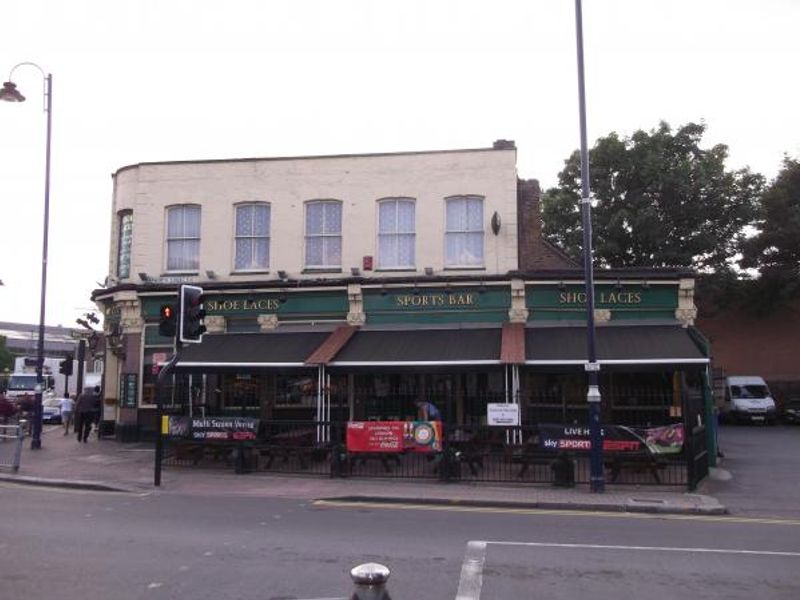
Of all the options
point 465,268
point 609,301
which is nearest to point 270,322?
point 465,268

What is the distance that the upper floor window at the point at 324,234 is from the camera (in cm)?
2041

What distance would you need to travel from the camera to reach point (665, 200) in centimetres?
3177

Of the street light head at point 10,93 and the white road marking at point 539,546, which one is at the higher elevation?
the street light head at point 10,93

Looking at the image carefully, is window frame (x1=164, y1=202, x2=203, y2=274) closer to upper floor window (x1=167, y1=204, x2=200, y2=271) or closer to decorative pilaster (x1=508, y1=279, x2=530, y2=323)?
upper floor window (x1=167, y1=204, x2=200, y2=271)

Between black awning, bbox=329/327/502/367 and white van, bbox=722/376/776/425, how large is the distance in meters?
17.6

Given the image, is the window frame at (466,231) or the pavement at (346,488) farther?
the window frame at (466,231)

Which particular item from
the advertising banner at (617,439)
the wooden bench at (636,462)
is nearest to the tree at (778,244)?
the advertising banner at (617,439)

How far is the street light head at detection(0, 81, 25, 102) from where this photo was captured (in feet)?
57.3

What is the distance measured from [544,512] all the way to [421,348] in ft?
21.9

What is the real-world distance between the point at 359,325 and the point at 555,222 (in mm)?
17393

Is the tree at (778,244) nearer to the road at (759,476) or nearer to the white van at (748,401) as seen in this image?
the white van at (748,401)

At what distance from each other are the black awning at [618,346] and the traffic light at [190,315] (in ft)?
23.3

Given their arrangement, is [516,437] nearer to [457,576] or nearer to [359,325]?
[359,325]

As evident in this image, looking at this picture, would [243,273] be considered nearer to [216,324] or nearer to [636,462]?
[216,324]
